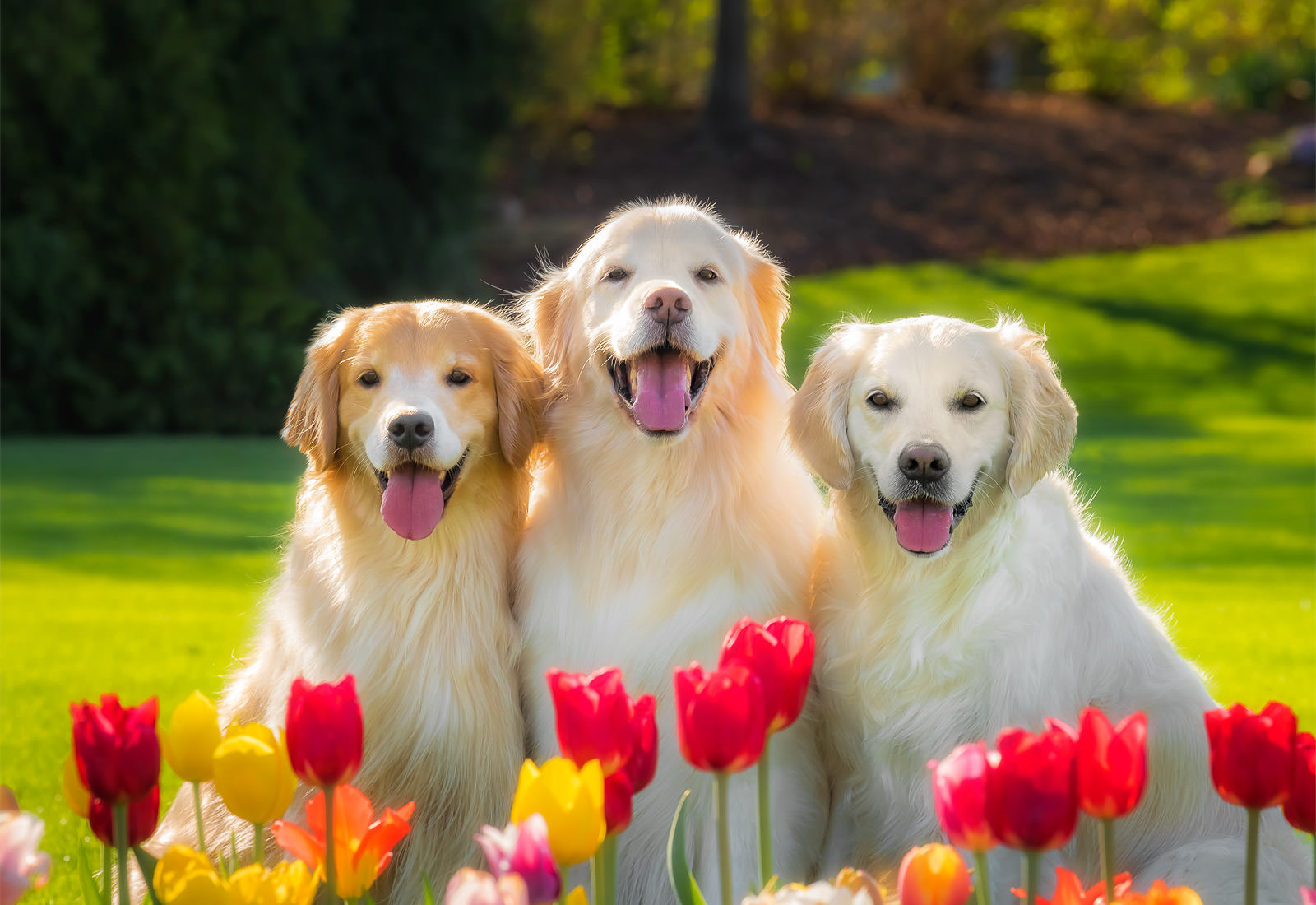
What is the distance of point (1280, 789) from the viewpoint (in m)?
1.69

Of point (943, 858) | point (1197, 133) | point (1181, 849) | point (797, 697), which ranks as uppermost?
point (1197, 133)

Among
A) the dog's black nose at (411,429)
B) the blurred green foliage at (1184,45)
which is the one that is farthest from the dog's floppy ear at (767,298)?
the blurred green foliage at (1184,45)

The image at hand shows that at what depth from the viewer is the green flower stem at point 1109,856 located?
1699 millimetres

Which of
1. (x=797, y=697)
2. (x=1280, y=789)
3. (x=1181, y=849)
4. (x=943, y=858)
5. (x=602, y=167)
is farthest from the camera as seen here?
(x=602, y=167)

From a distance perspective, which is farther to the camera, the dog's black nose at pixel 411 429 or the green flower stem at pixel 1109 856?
the dog's black nose at pixel 411 429

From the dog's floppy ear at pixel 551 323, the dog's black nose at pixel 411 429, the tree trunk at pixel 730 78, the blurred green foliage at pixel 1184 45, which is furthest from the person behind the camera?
the blurred green foliage at pixel 1184 45

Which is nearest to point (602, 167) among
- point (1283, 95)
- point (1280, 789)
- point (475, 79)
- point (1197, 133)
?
point (475, 79)

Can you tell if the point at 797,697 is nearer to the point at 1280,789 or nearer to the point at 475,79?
the point at 1280,789

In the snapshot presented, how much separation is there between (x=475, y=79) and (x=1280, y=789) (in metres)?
12.1

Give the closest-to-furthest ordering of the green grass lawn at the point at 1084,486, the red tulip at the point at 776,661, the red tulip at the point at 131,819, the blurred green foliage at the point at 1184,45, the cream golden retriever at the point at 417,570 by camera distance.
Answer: the red tulip at the point at 776,661, the red tulip at the point at 131,819, the cream golden retriever at the point at 417,570, the green grass lawn at the point at 1084,486, the blurred green foliage at the point at 1184,45

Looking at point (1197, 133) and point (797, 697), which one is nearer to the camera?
point (797, 697)

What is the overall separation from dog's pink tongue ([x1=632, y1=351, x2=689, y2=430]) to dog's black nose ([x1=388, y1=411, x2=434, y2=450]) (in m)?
0.45

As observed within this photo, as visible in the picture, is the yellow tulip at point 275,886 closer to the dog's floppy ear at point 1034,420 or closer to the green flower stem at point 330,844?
the green flower stem at point 330,844

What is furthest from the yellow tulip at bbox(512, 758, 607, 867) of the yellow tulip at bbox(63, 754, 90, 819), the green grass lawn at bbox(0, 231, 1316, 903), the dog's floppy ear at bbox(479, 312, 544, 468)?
the green grass lawn at bbox(0, 231, 1316, 903)
